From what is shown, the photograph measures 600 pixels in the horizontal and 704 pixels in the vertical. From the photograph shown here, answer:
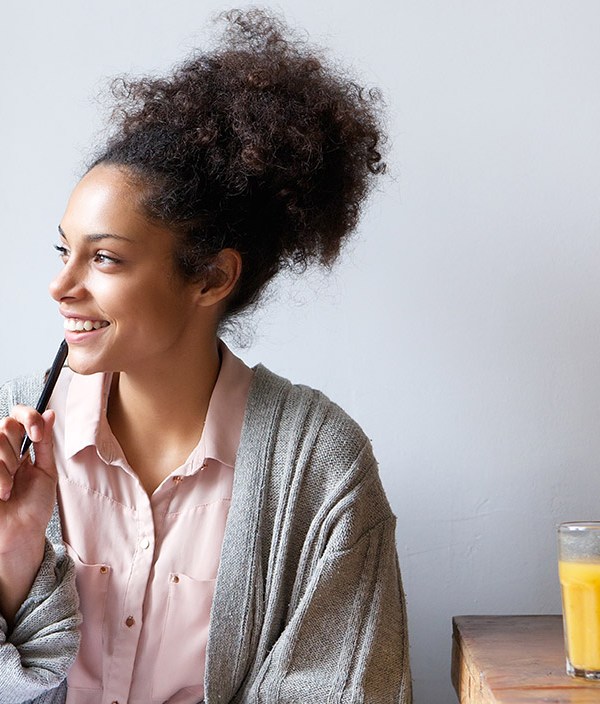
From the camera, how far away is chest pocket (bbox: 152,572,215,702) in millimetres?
1184

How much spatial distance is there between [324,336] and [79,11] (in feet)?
1.86

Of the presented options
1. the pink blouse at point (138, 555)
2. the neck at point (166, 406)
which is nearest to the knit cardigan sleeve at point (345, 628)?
the pink blouse at point (138, 555)

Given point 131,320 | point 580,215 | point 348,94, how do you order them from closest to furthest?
point 131,320
point 348,94
point 580,215

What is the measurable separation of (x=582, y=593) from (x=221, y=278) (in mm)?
529

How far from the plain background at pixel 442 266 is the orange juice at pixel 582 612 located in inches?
14.2

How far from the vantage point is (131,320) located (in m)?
1.14

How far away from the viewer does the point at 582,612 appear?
1061mm

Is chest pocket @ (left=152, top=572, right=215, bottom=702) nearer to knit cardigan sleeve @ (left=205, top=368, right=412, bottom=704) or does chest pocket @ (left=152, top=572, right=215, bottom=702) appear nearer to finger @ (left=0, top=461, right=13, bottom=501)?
knit cardigan sleeve @ (left=205, top=368, right=412, bottom=704)

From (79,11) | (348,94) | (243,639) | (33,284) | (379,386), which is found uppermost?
(79,11)

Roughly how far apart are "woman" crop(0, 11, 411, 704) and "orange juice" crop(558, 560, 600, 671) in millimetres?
219

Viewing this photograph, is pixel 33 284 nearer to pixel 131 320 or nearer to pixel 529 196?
pixel 131 320

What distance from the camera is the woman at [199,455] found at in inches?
44.7

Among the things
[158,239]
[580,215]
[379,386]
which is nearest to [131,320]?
[158,239]

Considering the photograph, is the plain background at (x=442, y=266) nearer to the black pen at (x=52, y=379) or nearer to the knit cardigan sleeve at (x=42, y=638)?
the black pen at (x=52, y=379)
